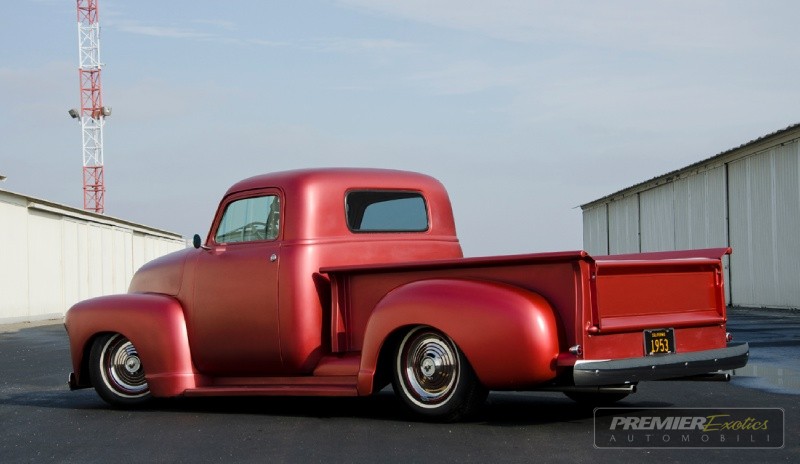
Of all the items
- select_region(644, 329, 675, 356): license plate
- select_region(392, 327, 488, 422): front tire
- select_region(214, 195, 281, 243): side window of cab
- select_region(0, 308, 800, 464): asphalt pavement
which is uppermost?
select_region(214, 195, 281, 243): side window of cab

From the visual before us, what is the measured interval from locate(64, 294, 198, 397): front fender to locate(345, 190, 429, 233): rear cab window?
1687 millimetres

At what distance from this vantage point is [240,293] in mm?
8914

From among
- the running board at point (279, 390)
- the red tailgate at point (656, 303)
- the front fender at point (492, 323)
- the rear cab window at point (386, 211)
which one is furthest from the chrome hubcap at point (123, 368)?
the red tailgate at point (656, 303)

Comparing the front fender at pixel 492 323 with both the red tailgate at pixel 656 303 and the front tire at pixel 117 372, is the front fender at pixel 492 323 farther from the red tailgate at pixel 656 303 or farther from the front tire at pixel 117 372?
the front tire at pixel 117 372

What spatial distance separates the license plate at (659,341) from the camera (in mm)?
7423

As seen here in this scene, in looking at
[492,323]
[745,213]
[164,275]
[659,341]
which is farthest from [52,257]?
[659,341]

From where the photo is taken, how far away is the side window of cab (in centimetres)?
898

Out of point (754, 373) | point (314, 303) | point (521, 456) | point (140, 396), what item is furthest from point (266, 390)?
point (754, 373)

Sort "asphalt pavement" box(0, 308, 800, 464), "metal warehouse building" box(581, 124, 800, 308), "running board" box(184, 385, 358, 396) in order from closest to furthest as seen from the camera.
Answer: "asphalt pavement" box(0, 308, 800, 464) < "running board" box(184, 385, 358, 396) < "metal warehouse building" box(581, 124, 800, 308)

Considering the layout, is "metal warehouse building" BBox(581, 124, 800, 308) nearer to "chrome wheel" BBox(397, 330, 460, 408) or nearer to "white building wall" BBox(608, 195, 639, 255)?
"white building wall" BBox(608, 195, 639, 255)

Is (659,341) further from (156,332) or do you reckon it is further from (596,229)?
(596,229)

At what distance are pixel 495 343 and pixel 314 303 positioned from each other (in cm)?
188

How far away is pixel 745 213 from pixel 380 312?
24504mm

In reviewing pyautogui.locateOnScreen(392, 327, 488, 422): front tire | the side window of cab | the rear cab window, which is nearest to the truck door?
the side window of cab
